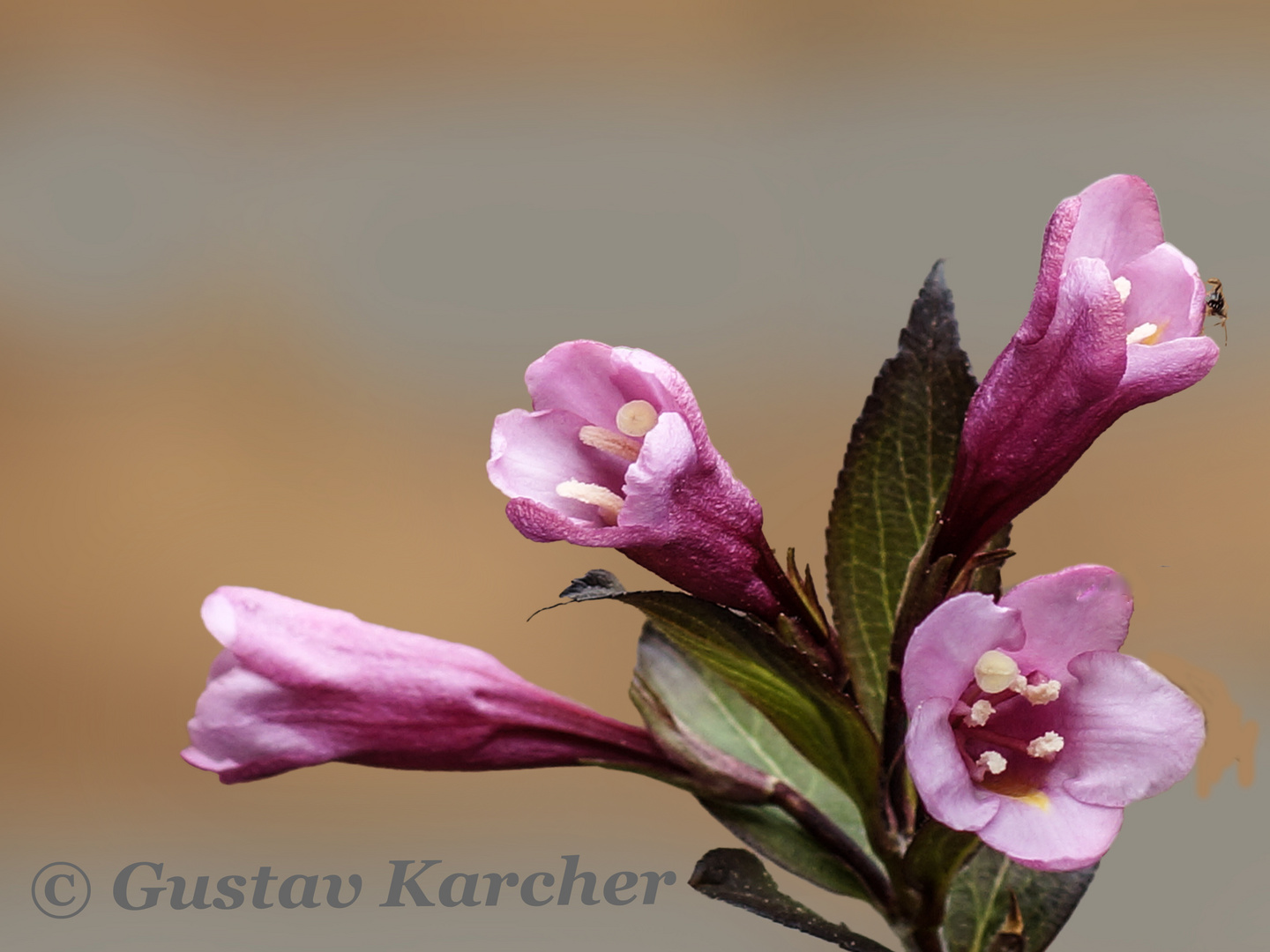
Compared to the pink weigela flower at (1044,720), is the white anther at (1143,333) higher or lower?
higher

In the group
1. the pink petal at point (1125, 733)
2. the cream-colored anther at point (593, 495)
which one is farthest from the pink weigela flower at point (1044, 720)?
the cream-colored anther at point (593, 495)

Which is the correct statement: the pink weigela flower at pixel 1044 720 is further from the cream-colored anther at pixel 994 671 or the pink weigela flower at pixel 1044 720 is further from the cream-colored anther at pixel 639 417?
the cream-colored anther at pixel 639 417

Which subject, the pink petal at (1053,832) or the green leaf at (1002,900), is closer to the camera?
the pink petal at (1053,832)

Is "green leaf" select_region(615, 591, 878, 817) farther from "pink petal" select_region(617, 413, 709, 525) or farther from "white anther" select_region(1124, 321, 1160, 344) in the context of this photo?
"white anther" select_region(1124, 321, 1160, 344)

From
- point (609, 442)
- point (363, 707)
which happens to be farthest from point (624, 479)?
point (363, 707)

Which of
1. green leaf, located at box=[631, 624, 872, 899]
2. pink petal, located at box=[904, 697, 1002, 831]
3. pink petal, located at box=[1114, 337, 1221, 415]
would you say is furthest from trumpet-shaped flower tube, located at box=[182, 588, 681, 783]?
pink petal, located at box=[1114, 337, 1221, 415]

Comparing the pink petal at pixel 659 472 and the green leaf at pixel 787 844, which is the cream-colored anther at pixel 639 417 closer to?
the pink petal at pixel 659 472

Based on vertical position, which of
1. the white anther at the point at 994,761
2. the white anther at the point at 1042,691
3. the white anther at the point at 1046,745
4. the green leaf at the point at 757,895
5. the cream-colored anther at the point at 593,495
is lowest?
the green leaf at the point at 757,895

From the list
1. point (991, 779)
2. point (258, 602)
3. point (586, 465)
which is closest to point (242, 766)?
point (258, 602)
